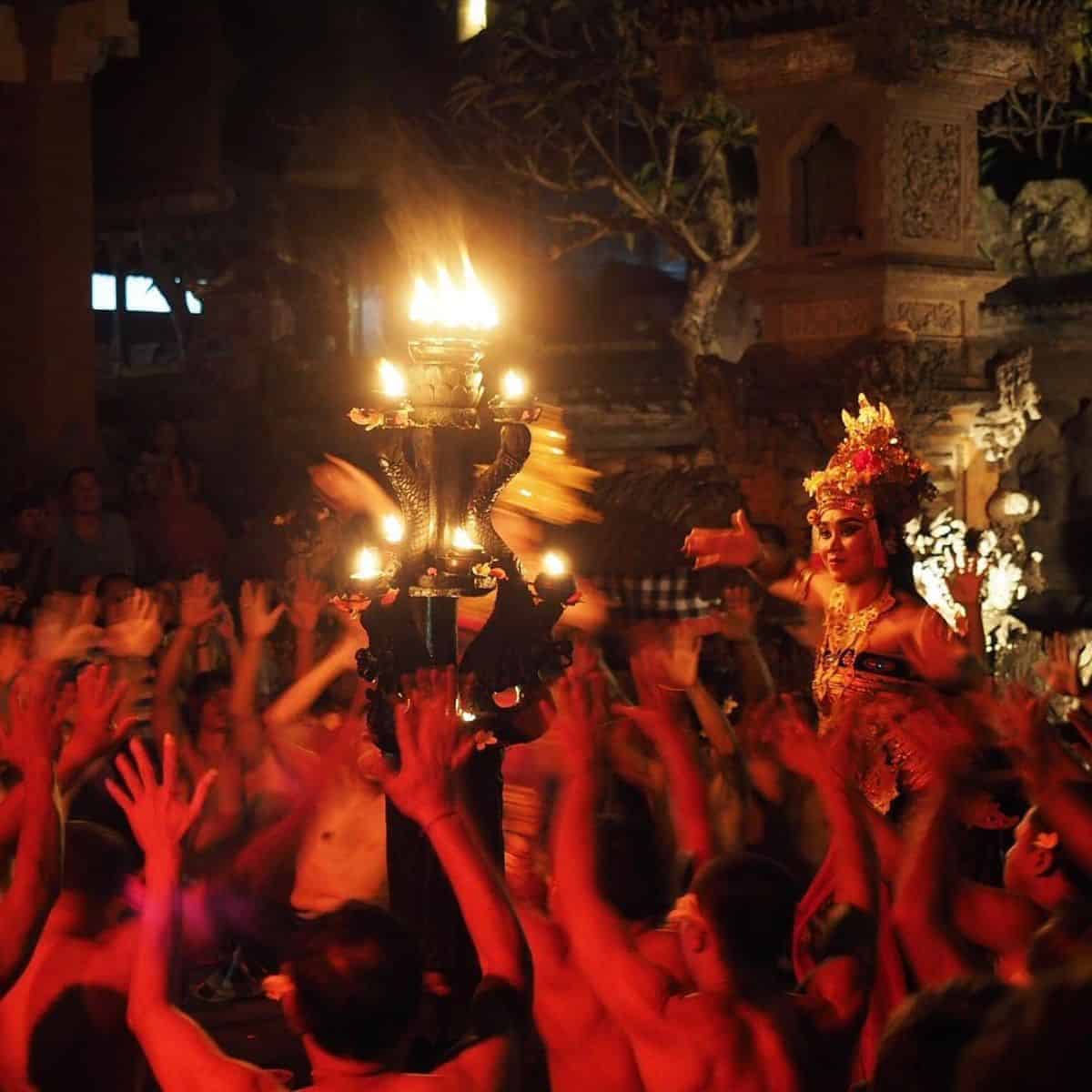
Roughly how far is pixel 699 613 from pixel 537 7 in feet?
27.9

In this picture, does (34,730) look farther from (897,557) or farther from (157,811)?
(897,557)

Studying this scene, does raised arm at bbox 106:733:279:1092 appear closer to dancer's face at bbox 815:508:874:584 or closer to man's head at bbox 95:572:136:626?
dancer's face at bbox 815:508:874:584

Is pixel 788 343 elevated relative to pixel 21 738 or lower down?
elevated

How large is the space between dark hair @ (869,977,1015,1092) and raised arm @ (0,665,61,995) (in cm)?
181

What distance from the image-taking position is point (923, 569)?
35.1ft

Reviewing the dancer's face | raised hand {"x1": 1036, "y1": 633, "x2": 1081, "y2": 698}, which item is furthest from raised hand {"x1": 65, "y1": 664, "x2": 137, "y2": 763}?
the dancer's face

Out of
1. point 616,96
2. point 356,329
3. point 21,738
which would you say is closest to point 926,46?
point 616,96

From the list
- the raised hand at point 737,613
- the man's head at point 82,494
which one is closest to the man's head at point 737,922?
the raised hand at point 737,613

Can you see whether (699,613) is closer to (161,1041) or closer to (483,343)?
(483,343)

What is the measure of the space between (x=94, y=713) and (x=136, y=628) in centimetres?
178

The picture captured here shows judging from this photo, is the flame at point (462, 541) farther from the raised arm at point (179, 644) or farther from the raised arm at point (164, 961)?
the raised arm at point (179, 644)

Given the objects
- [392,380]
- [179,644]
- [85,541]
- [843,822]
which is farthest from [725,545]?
[85,541]

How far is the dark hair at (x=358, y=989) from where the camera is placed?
10.3 ft

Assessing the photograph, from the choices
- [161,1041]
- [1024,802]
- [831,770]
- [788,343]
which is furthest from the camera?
[788,343]
